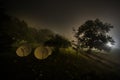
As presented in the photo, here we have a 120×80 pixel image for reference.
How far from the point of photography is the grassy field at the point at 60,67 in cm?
1085

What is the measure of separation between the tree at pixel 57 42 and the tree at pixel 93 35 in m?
1.44

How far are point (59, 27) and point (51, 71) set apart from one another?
16.4ft

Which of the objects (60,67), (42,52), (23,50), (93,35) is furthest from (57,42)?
(93,35)

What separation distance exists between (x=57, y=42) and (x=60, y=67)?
2.38 metres

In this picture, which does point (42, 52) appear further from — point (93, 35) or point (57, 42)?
point (93, 35)

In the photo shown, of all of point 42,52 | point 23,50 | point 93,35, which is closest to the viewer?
point 42,52

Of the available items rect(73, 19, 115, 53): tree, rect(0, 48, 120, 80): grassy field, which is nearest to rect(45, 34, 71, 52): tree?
rect(0, 48, 120, 80): grassy field

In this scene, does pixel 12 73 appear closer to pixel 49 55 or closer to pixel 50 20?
pixel 49 55

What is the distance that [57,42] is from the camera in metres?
13.5

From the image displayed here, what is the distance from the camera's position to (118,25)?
588 inches

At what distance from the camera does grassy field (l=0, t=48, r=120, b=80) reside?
10.8 m

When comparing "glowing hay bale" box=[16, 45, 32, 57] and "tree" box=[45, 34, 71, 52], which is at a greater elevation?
"tree" box=[45, 34, 71, 52]

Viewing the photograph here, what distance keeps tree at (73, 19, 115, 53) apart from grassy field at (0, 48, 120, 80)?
0.98 m

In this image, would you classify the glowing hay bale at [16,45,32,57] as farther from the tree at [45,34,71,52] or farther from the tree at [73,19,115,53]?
the tree at [73,19,115,53]
